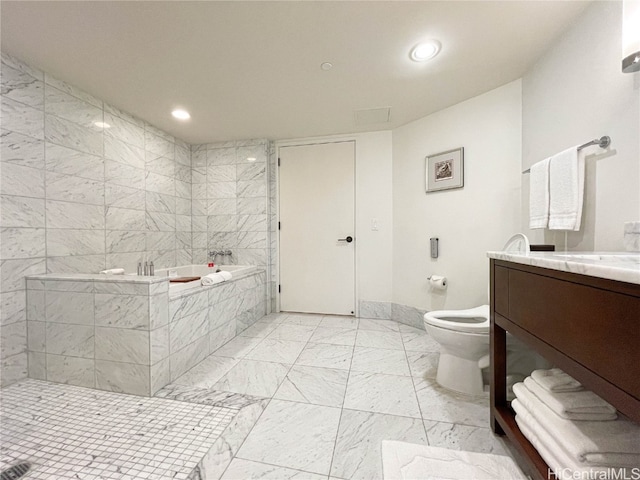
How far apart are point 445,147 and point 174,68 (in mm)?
2248

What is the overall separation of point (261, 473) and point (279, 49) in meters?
2.18

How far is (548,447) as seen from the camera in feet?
2.53

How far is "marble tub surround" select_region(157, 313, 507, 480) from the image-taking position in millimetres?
1017

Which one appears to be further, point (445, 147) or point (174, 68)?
point (445, 147)

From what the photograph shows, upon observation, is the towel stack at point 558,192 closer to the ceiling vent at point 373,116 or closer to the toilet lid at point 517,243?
the toilet lid at point 517,243

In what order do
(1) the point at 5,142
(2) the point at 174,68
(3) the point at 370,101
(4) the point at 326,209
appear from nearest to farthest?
(1) the point at 5,142 → (2) the point at 174,68 → (3) the point at 370,101 → (4) the point at 326,209

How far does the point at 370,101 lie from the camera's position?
2.13 meters

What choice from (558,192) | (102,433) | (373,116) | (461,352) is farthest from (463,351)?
(373,116)

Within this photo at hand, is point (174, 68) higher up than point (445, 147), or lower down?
higher up

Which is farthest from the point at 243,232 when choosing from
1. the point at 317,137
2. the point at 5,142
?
the point at 5,142

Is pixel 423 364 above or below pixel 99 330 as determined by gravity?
below

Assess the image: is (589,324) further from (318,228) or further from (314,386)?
(318,228)

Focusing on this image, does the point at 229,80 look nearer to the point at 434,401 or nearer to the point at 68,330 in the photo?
the point at 68,330

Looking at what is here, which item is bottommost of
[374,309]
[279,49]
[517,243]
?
[374,309]
